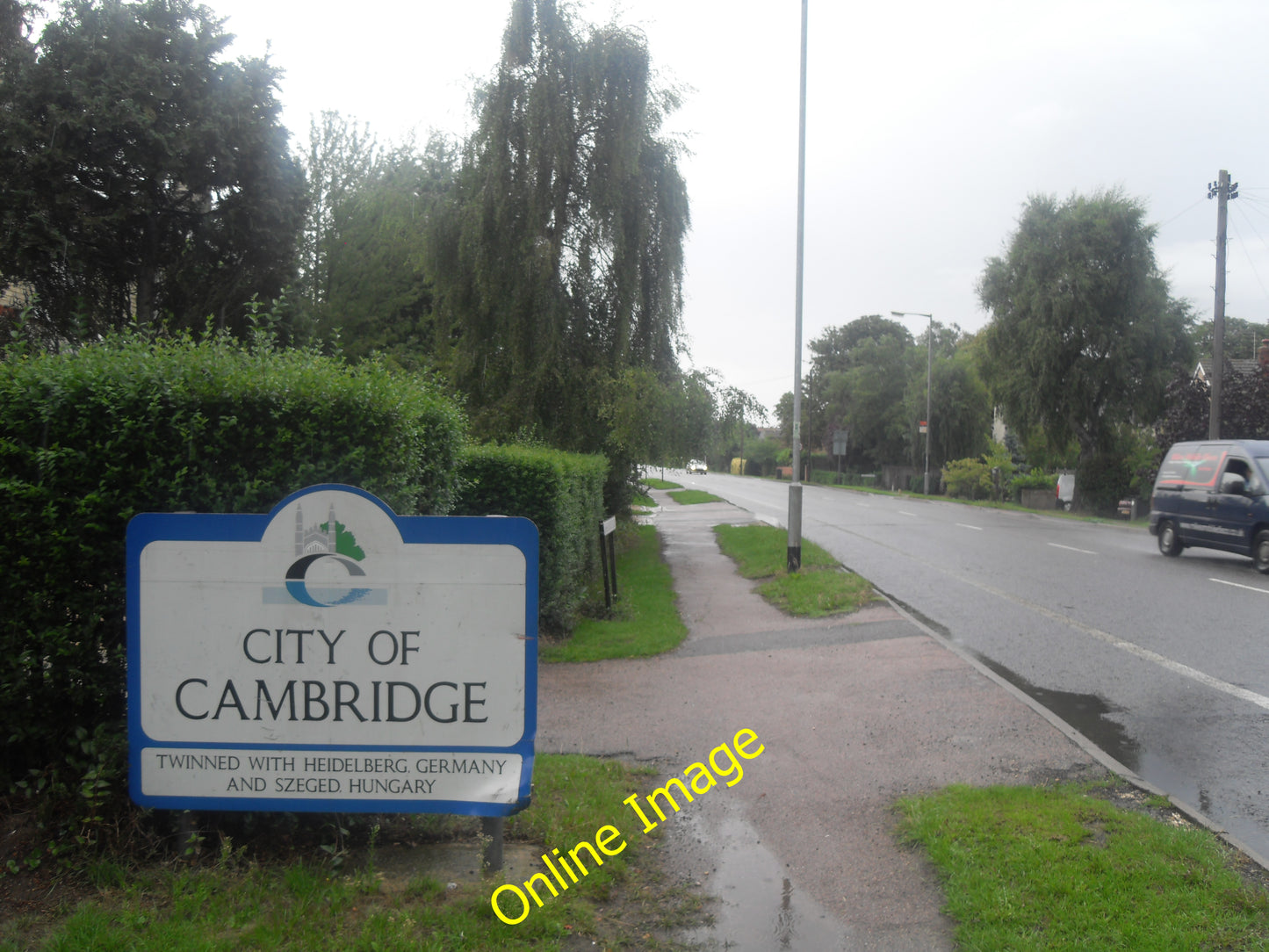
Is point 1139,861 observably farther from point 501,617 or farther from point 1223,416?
point 1223,416

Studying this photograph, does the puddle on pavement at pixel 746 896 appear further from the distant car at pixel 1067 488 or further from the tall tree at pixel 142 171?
the distant car at pixel 1067 488

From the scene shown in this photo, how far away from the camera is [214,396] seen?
13.0ft

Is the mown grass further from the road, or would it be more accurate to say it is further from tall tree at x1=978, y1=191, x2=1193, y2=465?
the road

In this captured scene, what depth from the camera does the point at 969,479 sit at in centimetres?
4500

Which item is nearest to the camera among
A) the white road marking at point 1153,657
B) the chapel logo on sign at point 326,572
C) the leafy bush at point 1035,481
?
the chapel logo on sign at point 326,572

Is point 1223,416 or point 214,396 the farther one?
point 1223,416

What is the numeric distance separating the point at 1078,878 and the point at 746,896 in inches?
54.8

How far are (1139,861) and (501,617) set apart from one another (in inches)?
116

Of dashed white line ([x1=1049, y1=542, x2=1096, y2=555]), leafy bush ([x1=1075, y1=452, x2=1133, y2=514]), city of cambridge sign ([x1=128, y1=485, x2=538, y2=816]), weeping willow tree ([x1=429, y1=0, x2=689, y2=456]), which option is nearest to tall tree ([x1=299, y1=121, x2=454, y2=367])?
weeping willow tree ([x1=429, y1=0, x2=689, y2=456])

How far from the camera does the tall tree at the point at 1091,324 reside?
34812mm

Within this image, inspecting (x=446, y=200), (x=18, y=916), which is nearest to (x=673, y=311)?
(x=446, y=200)

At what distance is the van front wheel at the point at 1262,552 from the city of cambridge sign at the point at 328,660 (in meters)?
14.9

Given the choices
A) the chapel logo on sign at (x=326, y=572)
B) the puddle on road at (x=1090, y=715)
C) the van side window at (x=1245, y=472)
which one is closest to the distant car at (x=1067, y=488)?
the van side window at (x=1245, y=472)

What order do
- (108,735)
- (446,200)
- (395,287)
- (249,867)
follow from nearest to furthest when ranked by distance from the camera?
1. (249,867)
2. (108,735)
3. (446,200)
4. (395,287)
